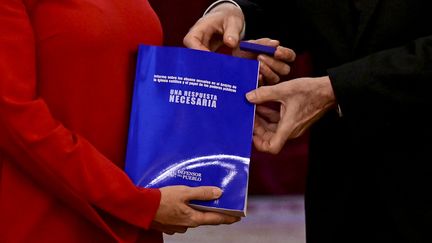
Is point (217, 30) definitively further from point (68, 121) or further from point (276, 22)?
point (68, 121)

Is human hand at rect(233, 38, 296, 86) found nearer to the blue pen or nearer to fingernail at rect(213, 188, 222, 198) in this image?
the blue pen

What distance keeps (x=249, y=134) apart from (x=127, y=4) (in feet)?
1.02

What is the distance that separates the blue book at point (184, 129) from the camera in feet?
3.99

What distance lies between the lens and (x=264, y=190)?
3.85 metres

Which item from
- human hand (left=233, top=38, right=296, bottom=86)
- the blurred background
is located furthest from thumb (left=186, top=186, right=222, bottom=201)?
the blurred background

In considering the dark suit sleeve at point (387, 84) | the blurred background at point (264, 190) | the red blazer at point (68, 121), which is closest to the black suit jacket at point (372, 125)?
the dark suit sleeve at point (387, 84)

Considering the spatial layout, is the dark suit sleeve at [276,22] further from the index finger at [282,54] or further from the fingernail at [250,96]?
the fingernail at [250,96]

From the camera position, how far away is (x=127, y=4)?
1230 millimetres

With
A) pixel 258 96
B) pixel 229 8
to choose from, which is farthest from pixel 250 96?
pixel 229 8

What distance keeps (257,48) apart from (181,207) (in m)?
0.35

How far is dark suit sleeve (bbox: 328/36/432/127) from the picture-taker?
1.27 metres

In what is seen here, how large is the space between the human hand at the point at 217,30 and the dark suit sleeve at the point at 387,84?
0.76 feet

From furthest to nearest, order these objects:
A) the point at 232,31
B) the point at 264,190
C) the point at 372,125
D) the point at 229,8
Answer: the point at 264,190 → the point at 229,8 → the point at 232,31 → the point at 372,125

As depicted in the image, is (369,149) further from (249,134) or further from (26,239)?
(26,239)
